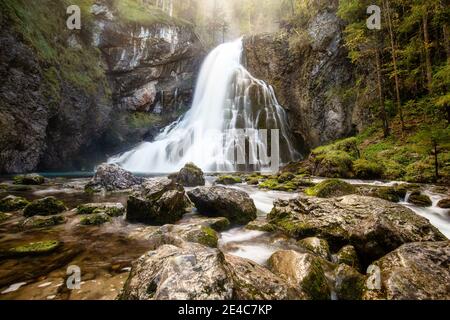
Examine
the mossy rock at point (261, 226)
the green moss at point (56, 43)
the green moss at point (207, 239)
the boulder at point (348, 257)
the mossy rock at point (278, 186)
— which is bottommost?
the boulder at point (348, 257)

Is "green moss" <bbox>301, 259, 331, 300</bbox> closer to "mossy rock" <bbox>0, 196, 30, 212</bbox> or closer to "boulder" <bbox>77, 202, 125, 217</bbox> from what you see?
"boulder" <bbox>77, 202, 125, 217</bbox>

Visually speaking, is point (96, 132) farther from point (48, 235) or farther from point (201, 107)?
point (48, 235)

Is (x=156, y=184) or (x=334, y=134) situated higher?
(x=334, y=134)

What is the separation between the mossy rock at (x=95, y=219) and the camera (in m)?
6.09

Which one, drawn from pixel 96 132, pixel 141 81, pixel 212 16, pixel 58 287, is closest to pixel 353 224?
pixel 58 287

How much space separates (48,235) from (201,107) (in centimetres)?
2510

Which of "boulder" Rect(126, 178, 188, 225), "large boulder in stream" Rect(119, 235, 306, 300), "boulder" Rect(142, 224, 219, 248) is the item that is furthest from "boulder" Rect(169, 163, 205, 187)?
"large boulder in stream" Rect(119, 235, 306, 300)

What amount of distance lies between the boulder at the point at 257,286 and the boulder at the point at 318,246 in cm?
156

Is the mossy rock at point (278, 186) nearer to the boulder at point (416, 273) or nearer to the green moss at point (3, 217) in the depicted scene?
the boulder at point (416, 273)

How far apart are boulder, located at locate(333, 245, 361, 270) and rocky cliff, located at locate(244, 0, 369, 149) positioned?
16824 mm

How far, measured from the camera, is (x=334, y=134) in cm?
2020

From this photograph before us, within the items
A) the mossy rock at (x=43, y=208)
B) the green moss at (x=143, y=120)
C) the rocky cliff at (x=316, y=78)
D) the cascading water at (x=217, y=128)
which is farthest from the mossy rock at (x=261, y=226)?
the green moss at (x=143, y=120)

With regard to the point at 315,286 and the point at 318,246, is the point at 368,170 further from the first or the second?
the point at 315,286

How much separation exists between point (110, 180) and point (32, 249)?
7.63m
